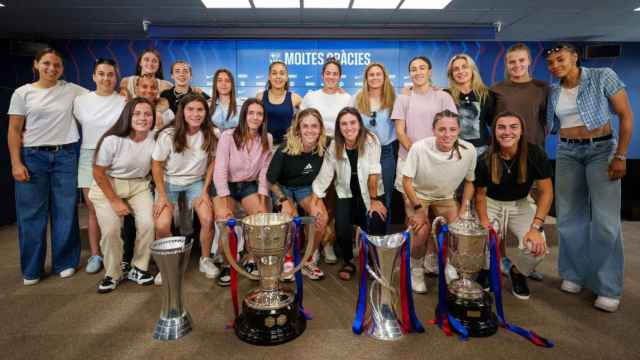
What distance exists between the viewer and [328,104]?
10.0ft

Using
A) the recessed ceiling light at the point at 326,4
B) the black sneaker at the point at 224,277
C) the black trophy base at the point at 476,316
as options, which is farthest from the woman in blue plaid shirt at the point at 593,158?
the recessed ceiling light at the point at 326,4

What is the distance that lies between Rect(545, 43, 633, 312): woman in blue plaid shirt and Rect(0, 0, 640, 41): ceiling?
282 cm

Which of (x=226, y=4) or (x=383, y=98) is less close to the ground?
(x=226, y=4)

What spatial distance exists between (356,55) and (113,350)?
5.48 m

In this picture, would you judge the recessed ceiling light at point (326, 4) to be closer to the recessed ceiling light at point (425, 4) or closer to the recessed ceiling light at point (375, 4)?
the recessed ceiling light at point (375, 4)

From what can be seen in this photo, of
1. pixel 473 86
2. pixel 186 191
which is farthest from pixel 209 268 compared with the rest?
pixel 473 86

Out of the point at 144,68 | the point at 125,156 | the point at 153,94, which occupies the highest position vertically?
the point at 144,68

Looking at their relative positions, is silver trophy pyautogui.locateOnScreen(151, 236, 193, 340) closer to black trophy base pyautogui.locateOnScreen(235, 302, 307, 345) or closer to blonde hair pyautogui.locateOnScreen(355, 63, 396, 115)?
black trophy base pyautogui.locateOnScreen(235, 302, 307, 345)

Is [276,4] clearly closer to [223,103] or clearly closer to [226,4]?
[226,4]

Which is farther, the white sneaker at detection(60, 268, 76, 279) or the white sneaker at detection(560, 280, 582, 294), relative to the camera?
the white sneaker at detection(60, 268, 76, 279)

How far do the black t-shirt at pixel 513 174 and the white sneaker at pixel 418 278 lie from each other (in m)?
0.63

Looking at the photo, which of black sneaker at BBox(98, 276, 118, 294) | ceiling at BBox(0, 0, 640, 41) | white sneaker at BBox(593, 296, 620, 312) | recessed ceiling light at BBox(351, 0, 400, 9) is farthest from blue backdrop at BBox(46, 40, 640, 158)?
white sneaker at BBox(593, 296, 620, 312)

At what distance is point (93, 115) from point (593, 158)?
128 inches

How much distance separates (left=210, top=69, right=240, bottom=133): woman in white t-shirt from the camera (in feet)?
9.87
